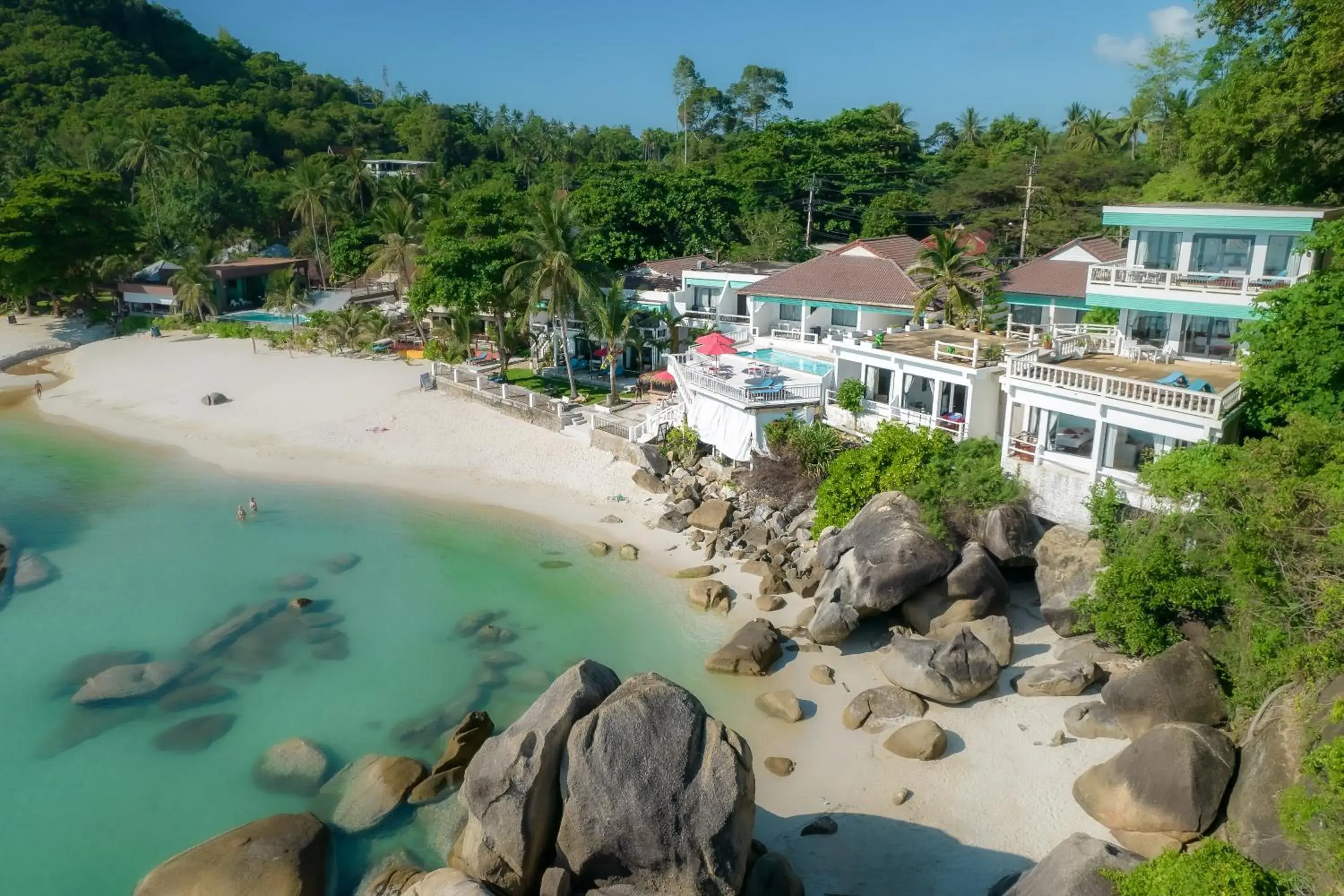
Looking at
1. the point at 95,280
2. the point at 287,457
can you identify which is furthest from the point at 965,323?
the point at 95,280

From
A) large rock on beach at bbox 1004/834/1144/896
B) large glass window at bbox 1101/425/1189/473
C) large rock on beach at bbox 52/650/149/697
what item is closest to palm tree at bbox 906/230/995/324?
large glass window at bbox 1101/425/1189/473

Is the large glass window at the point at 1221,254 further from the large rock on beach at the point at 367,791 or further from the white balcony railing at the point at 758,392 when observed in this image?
the large rock on beach at the point at 367,791

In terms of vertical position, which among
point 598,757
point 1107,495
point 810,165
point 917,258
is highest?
point 810,165

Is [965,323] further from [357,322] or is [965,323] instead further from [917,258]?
[357,322]

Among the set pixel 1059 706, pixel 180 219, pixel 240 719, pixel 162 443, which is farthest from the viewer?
pixel 180 219

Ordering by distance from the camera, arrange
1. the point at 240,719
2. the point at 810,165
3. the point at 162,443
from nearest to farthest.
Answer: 1. the point at 240,719
2. the point at 162,443
3. the point at 810,165

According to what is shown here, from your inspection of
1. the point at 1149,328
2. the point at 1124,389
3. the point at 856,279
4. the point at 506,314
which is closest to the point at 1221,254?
the point at 1149,328

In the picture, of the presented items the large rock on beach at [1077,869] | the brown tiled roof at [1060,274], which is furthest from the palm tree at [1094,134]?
the large rock on beach at [1077,869]
